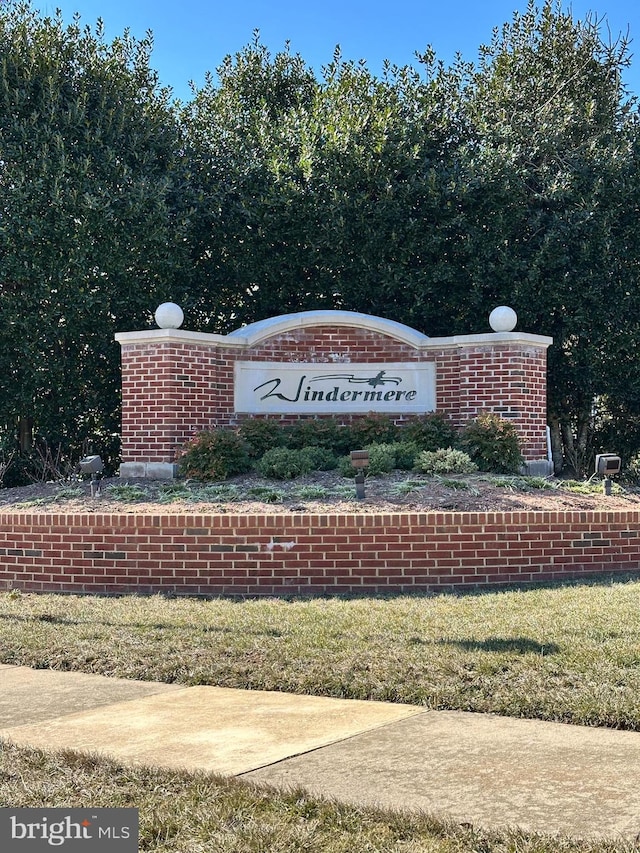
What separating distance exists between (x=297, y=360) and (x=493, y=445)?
9.75ft

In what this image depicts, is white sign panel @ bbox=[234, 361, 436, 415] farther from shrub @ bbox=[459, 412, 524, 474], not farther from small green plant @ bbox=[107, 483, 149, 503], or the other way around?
small green plant @ bbox=[107, 483, 149, 503]

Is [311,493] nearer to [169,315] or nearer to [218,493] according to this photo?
[218,493]

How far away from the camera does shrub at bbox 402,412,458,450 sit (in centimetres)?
1159

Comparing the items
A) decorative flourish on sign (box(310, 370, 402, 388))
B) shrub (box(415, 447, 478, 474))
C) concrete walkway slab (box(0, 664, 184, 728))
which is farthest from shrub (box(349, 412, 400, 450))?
concrete walkway slab (box(0, 664, 184, 728))

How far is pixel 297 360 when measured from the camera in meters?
12.6

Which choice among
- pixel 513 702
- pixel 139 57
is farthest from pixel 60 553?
pixel 139 57

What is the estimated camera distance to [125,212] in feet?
45.0

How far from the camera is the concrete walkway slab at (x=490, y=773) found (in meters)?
→ 3.44

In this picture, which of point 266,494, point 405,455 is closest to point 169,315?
point 266,494

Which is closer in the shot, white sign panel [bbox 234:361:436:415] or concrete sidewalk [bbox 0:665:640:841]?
concrete sidewalk [bbox 0:665:640:841]

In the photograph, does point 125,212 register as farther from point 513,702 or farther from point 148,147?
point 513,702

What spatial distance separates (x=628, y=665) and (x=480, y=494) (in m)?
4.22

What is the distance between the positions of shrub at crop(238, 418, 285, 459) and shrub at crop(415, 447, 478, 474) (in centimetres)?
188

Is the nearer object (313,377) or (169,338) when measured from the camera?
(169,338)
